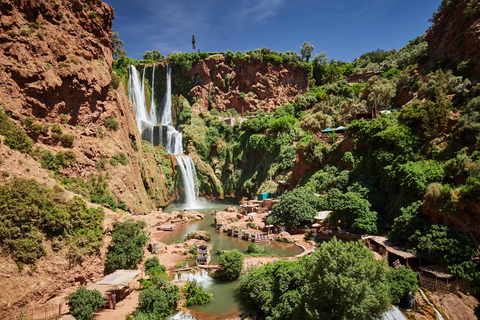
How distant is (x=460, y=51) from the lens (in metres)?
31.6

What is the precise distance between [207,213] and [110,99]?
21.8 meters

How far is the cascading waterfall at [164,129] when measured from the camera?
163 feet

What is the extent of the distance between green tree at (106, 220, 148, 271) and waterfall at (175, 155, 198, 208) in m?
29.0

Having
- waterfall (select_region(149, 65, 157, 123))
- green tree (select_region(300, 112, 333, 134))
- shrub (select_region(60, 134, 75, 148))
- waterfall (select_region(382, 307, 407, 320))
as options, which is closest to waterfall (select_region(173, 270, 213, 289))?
waterfall (select_region(382, 307, 407, 320))

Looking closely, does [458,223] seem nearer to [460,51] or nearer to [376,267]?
[376,267]

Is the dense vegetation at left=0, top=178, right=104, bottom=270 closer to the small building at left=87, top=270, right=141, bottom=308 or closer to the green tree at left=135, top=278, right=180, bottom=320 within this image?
the small building at left=87, top=270, right=141, bottom=308

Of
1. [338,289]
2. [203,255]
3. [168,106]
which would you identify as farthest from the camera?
[168,106]

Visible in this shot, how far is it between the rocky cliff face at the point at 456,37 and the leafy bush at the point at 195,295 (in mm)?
33019

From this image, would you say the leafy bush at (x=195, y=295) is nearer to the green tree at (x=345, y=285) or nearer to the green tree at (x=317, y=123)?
the green tree at (x=345, y=285)

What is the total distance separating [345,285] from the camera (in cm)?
1008

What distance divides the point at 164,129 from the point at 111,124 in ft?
70.4

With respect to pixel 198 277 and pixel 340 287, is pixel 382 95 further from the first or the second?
pixel 340 287

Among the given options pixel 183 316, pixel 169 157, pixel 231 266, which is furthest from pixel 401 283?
pixel 169 157

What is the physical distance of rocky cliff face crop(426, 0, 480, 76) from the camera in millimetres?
28156
